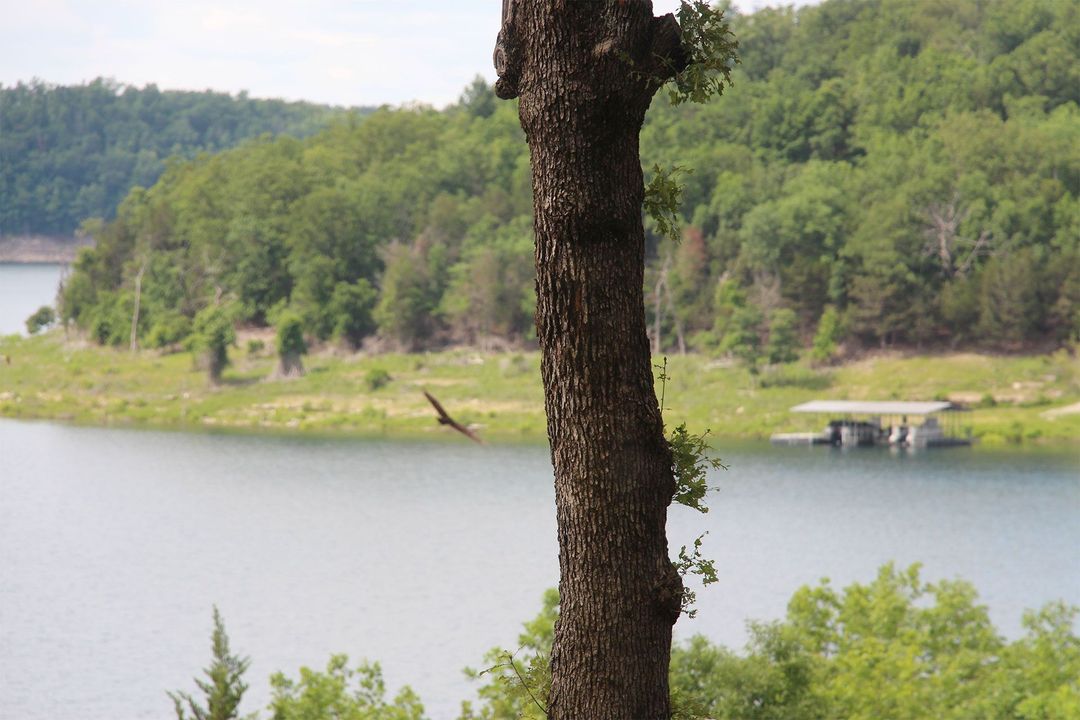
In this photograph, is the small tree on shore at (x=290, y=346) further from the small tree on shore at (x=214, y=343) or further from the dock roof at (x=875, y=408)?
the dock roof at (x=875, y=408)

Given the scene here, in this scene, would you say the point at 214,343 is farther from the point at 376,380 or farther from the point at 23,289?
the point at 23,289

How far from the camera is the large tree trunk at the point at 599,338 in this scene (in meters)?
4.71

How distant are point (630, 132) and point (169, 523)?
125ft

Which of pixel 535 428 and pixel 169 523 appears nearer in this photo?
pixel 169 523

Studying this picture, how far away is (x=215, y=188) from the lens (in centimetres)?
8781

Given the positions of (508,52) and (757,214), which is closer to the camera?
(508,52)

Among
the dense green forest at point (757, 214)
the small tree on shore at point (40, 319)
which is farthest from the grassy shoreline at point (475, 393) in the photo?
the small tree on shore at point (40, 319)

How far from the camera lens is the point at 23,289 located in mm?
116688

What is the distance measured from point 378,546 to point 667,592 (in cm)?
3248

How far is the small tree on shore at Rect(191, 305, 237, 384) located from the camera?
68.1m

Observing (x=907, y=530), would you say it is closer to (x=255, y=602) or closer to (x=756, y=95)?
(x=255, y=602)

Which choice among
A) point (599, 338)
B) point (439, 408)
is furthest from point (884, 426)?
point (599, 338)

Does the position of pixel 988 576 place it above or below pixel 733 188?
below

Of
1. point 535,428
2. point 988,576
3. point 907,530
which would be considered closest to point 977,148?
point 535,428
